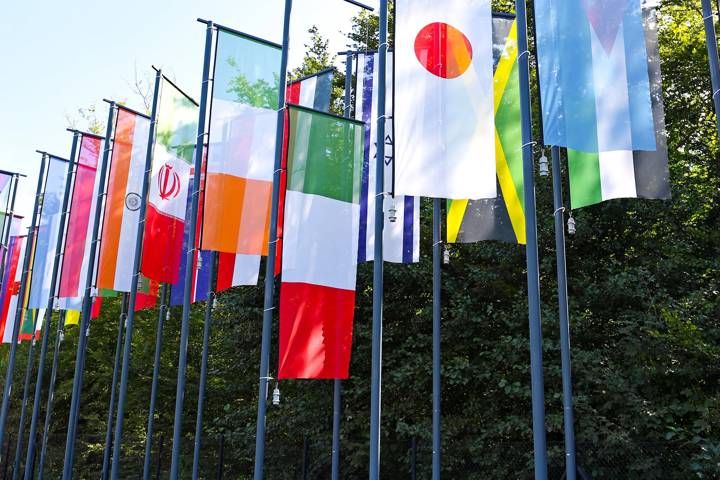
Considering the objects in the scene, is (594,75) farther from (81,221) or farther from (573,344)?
(81,221)

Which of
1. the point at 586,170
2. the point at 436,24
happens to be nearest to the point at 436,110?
the point at 436,24

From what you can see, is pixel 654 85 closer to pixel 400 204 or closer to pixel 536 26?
pixel 536 26

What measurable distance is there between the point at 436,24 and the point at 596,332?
349 inches

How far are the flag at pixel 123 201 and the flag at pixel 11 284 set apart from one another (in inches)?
352

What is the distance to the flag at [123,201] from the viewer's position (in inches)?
605

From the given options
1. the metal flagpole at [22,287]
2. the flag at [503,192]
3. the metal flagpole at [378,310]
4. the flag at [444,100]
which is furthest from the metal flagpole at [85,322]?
the flag at [444,100]

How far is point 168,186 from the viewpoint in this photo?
14969 mm

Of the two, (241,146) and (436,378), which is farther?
(241,146)

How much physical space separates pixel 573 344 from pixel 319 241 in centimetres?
737

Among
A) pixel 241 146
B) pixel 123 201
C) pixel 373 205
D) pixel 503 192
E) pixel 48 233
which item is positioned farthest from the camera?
pixel 48 233

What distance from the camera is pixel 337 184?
34.1 feet

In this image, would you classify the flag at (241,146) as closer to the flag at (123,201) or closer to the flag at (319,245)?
the flag at (319,245)

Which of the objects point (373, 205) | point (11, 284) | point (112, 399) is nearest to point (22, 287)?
point (11, 284)

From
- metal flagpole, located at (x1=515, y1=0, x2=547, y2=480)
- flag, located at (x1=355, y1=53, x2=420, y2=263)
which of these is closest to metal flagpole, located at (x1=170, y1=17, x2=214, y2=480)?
flag, located at (x1=355, y1=53, x2=420, y2=263)
